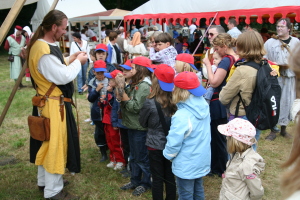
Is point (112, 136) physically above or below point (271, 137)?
above

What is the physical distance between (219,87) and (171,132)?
1.25m

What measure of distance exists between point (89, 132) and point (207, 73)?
2.94m

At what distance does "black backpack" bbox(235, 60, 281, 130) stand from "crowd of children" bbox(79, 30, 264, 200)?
0.49 metres

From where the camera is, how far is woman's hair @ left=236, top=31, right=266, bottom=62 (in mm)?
3070

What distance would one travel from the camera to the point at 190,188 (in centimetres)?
292

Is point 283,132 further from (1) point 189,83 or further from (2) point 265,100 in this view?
(1) point 189,83

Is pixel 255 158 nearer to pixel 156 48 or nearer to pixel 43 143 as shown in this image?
pixel 43 143

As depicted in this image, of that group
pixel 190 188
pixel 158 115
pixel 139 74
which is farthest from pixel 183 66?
pixel 190 188

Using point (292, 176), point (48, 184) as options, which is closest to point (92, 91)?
point (48, 184)

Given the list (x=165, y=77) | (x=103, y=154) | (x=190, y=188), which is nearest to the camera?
(x=190, y=188)

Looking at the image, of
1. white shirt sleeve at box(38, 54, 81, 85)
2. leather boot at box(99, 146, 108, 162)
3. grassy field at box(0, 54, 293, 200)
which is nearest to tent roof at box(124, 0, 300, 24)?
grassy field at box(0, 54, 293, 200)

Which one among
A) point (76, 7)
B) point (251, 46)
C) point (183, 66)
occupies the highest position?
point (76, 7)

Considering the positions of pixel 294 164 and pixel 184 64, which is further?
pixel 184 64

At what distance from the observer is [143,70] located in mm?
3461
